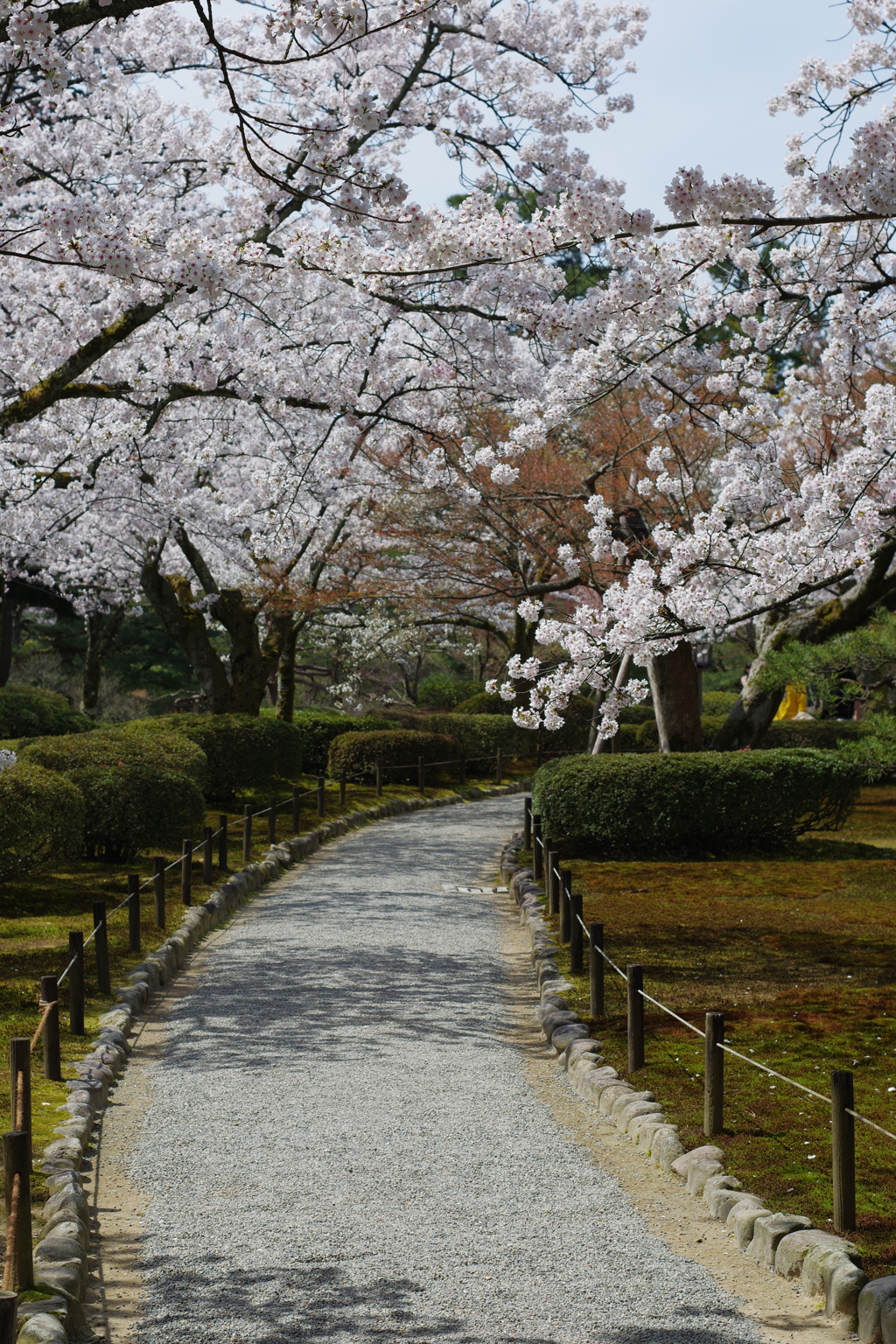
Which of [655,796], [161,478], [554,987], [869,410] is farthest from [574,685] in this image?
[161,478]

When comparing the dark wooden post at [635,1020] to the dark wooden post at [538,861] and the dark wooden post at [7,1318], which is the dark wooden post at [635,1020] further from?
the dark wooden post at [538,861]

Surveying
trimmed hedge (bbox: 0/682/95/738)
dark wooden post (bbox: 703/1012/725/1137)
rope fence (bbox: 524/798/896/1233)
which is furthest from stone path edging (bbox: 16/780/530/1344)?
trimmed hedge (bbox: 0/682/95/738)

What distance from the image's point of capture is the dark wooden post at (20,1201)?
3.63 m

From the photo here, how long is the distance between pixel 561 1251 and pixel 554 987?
3.74 metres

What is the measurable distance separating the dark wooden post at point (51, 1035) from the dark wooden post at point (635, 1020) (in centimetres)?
292

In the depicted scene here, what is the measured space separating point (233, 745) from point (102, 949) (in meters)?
9.99

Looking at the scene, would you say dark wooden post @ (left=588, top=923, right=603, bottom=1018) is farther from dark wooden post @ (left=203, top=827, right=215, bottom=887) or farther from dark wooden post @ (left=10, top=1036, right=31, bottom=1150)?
dark wooden post @ (left=203, top=827, right=215, bottom=887)

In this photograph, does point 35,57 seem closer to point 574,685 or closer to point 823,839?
point 574,685

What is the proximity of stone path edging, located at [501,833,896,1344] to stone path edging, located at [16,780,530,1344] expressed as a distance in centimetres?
230

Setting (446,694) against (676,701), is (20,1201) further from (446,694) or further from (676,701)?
(446,694)

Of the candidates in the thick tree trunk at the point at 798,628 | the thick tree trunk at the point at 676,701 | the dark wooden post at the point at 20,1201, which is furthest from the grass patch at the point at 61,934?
the thick tree trunk at the point at 798,628

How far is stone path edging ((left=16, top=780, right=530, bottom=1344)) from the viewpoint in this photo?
142 inches

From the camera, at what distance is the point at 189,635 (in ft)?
62.6

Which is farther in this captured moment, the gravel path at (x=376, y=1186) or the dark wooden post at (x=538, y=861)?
the dark wooden post at (x=538, y=861)
